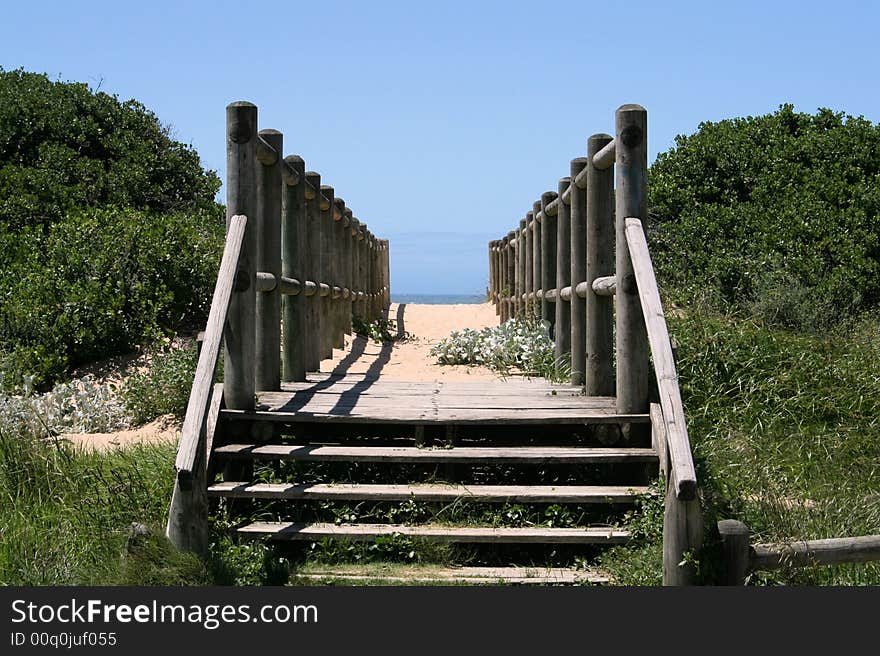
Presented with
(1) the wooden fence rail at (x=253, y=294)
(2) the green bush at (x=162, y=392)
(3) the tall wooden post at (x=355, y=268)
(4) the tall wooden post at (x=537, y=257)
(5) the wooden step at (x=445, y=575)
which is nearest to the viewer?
(1) the wooden fence rail at (x=253, y=294)

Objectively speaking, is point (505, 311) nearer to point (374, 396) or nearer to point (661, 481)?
point (374, 396)

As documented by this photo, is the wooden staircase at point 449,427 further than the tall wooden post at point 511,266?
No

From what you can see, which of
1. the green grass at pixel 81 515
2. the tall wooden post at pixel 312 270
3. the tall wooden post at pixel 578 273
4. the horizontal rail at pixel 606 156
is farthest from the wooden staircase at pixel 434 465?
the tall wooden post at pixel 312 270

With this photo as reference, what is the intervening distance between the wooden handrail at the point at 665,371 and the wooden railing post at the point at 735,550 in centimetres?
20

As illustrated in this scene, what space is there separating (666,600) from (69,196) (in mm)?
12653

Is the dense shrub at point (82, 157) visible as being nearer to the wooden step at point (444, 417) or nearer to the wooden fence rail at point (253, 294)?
the wooden fence rail at point (253, 294)

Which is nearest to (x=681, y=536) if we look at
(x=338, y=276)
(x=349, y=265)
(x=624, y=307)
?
(x=624, y=307)

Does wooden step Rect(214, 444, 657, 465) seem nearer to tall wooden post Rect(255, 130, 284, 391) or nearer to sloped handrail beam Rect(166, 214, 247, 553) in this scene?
sloped handrail beam Rect(166, 214, 247, 553)

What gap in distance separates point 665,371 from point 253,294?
8.35ft

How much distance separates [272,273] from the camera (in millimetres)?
6516

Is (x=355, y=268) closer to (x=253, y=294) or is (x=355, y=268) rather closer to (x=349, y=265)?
(x=349, y=265)

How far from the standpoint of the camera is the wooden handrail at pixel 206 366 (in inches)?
174

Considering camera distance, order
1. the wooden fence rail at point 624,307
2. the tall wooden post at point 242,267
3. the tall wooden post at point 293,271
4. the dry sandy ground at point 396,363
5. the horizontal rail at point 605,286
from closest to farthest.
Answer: the wooden fence rail at point 624,307 < the tall wooden post at point 242,267 < the horizontal rail at point 605,286 < the tall wooden post at point 293,271 < the dry sandy ground at point 396,363

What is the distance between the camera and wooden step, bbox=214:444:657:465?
17.7 ft
